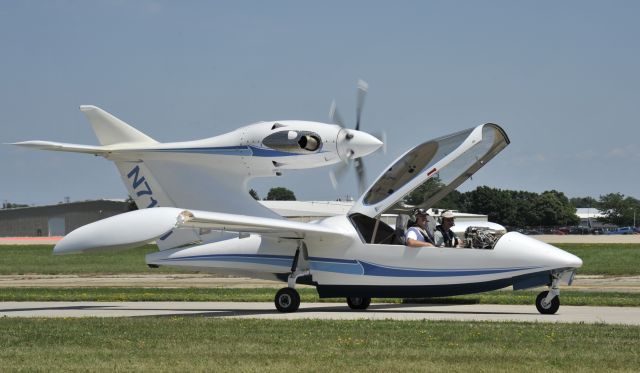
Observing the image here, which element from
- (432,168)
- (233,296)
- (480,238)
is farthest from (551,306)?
(233,296)

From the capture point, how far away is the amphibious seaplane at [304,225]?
1948cm

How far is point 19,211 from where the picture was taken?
119m

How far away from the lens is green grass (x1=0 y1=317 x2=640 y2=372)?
39.7 ft

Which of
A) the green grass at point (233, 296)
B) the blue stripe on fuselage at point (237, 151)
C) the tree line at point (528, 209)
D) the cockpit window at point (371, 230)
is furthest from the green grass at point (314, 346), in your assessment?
the tree line at point (528, 209)

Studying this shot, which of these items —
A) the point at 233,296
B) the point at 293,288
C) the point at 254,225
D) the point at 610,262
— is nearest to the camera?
the point at 254,225

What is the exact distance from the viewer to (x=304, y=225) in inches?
821

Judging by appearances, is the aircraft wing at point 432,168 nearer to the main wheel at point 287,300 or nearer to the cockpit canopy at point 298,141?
the cockpit canopy at point 298,141

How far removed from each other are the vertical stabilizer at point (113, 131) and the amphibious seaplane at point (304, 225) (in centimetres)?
2

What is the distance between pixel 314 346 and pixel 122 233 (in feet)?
19.1

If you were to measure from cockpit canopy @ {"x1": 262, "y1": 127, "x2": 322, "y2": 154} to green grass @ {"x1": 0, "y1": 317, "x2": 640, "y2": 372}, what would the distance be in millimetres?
4687

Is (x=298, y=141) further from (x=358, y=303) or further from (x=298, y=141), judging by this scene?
(x=358, y=303)

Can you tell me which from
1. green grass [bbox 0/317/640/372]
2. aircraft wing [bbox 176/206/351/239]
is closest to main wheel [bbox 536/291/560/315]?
green grass [bbox 0/317/640/372]

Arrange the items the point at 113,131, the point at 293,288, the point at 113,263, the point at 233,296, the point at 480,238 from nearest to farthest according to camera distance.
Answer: the point at 480,238, the point at 293,288, the point at 113,131, the point at 233,296, the point at 113,263

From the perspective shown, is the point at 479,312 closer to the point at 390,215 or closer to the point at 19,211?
the point at 390,215
